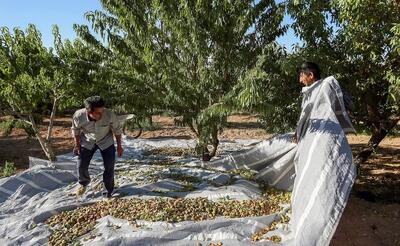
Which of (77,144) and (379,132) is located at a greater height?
(77,144)

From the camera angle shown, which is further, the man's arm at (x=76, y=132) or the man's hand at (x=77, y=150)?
the man's hand at (x=77, y=150)

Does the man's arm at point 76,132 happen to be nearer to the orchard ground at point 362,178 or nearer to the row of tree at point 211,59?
the row of tree at point 211,59

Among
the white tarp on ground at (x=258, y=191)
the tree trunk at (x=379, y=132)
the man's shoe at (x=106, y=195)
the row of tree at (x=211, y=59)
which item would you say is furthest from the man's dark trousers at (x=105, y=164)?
the tree trunk at (x=379, y=132)

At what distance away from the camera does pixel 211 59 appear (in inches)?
261

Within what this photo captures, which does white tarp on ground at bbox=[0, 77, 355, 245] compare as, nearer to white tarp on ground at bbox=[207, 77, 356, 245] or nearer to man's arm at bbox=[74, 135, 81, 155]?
white tarp on ground at bbox=[207, 77, 356, 245]

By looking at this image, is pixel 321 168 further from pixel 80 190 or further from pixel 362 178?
pixel 362 178

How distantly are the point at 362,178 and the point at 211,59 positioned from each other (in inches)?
175

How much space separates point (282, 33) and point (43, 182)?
4.59 m

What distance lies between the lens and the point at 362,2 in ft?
16.1

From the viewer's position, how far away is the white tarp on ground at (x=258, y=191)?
3.66 meters

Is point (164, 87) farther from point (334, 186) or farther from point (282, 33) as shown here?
point (334, 186)

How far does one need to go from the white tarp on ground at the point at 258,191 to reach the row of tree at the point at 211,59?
0.88 meters

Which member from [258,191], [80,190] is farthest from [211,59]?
[80,190]

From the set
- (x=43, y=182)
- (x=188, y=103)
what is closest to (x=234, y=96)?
(x=188, y=103)
